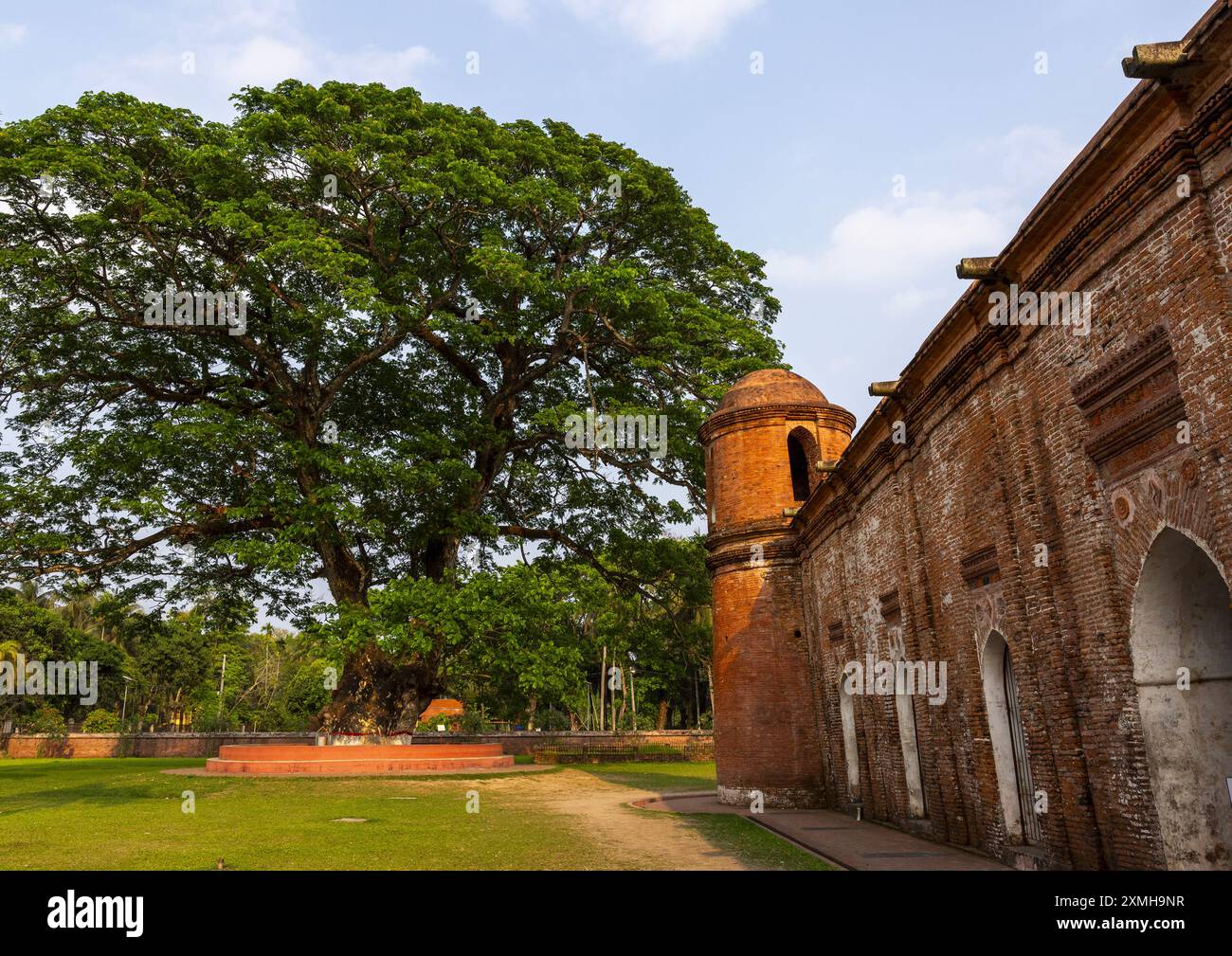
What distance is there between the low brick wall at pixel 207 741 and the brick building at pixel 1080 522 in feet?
78.4

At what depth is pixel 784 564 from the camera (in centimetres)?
1734

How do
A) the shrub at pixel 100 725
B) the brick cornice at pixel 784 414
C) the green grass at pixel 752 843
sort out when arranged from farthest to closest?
1. the shrub at pixel 100 725
2. the brick cornice at pixel 784 414
3. the green grass at pixel 752 843

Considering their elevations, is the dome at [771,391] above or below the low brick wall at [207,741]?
above

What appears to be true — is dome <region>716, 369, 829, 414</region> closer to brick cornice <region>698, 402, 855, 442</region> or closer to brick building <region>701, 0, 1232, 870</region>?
brick cornice <region>698, 402, 855, 442</region>

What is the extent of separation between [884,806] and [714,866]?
5.07 meters

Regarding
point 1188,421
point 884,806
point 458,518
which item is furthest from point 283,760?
point 1188,421

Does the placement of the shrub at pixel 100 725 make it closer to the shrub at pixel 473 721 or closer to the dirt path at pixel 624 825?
the shrub at pixel 473 721

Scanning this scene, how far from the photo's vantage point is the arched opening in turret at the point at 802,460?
58.6 ft

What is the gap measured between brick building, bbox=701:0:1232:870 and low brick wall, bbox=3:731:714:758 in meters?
23.9

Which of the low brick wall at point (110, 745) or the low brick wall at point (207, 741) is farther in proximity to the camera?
the low brick wall at point (110, 745)

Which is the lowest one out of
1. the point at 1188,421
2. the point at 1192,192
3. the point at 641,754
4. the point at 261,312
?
the point at 641,754

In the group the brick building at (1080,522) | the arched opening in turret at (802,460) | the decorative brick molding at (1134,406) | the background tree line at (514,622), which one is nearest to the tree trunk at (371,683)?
the background tree line at (514,622)

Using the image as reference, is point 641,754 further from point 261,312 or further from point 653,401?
point 261,312

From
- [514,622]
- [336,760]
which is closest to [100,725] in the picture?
[336,760]
